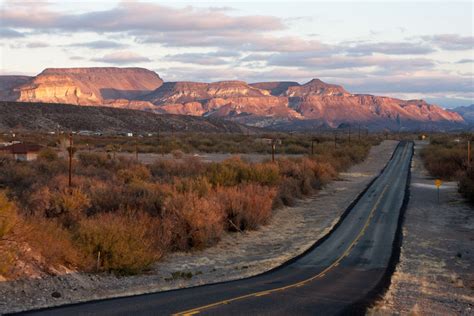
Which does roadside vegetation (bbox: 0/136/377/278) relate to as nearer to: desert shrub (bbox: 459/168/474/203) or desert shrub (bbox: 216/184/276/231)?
desert shrub (bbox: 216/184/276/231)

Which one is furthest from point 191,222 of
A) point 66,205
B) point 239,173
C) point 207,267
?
point 239,173

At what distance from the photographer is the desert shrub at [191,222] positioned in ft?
72.5

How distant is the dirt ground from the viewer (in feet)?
47.0

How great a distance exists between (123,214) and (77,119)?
414ft

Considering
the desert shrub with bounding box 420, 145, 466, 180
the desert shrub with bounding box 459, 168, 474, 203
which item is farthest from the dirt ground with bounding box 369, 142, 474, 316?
the desert shrub with bounding box 420, 145, 466, 180

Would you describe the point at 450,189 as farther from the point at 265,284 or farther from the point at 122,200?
the point at 265,284

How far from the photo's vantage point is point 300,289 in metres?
15.4

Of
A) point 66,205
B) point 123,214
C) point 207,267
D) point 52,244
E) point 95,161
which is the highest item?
point 95,161

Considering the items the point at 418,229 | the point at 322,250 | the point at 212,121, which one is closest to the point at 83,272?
the point at 322,250

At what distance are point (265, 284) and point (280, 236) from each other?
1036 centimetres

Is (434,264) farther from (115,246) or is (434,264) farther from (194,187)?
(194,187)

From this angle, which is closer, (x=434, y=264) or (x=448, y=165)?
(x=434, y=264)

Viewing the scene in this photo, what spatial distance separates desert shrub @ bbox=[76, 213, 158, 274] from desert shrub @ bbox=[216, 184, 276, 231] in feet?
29.5

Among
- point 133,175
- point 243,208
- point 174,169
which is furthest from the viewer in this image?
point 174,169
